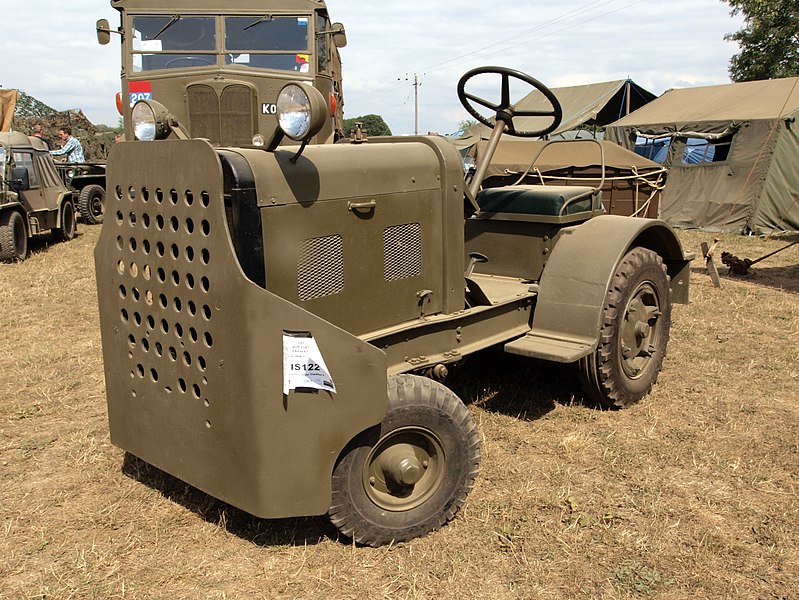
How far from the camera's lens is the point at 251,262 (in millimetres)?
2711

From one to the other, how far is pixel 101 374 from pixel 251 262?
2.88 m

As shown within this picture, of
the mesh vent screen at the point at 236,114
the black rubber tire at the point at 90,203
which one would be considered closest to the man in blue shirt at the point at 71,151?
the black rubber tire at the point at 90,203

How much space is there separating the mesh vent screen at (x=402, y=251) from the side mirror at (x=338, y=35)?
4.97m

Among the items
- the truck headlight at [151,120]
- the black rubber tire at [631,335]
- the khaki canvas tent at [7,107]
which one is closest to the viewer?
the truck headlight at [151,120]

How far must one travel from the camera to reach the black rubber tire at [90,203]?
14102 mm

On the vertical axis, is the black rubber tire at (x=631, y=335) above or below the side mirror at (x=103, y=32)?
below

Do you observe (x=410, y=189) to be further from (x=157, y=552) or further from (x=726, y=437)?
(x=726, y=437)

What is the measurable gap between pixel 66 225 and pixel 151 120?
1037 centimetres

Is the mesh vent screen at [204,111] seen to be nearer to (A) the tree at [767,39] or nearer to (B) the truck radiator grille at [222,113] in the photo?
(B) the truck radiator grille at [222,113]

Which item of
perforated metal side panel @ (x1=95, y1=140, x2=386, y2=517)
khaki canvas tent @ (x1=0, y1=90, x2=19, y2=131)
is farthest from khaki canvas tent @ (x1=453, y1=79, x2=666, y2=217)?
khaki canvas tent @ (x1=0, y1=90, x2=19, y2=131)

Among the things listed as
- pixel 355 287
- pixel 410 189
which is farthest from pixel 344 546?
pixel 410 189

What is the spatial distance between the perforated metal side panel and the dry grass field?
0.32m

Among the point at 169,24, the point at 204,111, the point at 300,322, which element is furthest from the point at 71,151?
the point at 300,322

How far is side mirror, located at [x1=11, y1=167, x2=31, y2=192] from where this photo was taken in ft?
33.9
